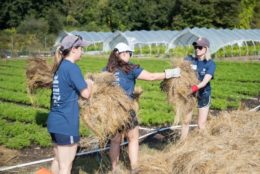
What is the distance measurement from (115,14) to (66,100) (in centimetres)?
5929

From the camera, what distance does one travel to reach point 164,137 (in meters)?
9.03

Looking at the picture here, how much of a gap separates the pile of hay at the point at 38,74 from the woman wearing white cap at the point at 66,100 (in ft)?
5.37

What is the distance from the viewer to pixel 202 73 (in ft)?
24.0

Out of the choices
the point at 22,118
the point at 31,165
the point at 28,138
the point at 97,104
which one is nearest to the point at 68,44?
the point at 97,104

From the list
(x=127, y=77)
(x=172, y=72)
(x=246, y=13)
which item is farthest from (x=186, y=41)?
(x=127, y=77)

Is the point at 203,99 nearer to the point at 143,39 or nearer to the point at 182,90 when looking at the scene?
the point at 182,90

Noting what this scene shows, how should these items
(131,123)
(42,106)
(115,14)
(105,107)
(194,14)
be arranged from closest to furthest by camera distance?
(105,107)
(131,123)
(42,106)
(194,14)
(115,14)

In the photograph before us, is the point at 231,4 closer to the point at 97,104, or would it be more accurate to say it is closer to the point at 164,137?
the point at 164,137

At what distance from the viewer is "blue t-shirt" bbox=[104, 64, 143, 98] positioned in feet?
19.3

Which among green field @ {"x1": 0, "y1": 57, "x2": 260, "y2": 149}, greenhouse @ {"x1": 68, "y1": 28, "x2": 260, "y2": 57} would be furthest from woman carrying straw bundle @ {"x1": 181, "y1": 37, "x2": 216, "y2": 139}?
greenhouse @ {"x1": 68, "y1": 28, "x2": 260, "y2": 57}

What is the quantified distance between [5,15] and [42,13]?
16.9 feet

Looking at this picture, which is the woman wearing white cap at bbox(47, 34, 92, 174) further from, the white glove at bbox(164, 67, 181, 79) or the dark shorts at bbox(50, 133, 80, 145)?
the white glove at bbox(164, 67, 181, 79)

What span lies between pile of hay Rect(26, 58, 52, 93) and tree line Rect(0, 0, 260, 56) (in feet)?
167

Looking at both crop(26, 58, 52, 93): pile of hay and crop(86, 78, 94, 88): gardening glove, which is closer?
crop(86, 78, 94, 88): gardening glove
